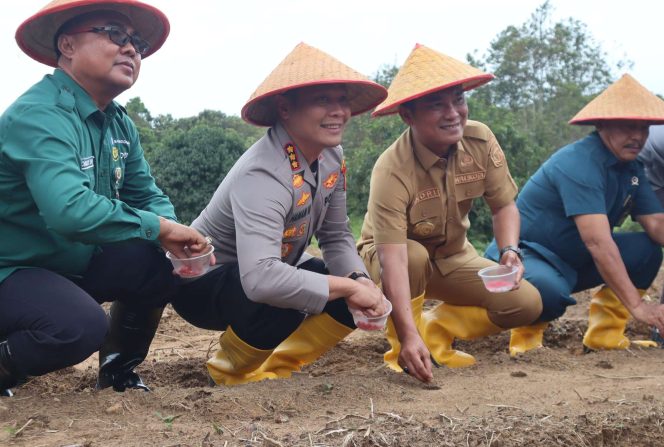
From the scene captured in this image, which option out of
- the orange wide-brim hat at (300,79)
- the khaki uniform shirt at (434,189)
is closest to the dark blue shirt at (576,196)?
the khaki uniform shirt at (434,189)

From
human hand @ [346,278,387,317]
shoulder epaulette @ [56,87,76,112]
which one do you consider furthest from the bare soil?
shoulder epaulette @ [56,87,76,112]

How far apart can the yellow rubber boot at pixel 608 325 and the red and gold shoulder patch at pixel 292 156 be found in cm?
220

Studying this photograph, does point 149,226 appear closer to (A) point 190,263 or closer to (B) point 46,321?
(A) point 190,263

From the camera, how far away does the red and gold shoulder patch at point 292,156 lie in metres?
3.35

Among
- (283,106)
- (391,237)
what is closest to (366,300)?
(391,237)

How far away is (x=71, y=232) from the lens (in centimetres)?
281

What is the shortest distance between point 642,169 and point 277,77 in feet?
7.58

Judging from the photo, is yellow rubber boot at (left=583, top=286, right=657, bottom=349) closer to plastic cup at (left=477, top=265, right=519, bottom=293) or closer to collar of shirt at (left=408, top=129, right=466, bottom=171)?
plastic cup at (left=477, top=265, right=519, bottom=293)

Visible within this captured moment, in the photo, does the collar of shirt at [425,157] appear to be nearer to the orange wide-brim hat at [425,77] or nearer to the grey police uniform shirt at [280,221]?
the orange wide-brim hat at [425,77]

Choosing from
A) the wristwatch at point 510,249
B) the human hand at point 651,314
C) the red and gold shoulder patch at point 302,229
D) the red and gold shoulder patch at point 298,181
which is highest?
the red and gold shoulder patch at point 298,181

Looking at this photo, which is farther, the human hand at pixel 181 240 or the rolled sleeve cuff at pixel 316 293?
the rolled sleeve cuff at pixel 316 293

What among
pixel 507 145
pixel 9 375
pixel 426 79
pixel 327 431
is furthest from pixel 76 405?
pixel 507 145

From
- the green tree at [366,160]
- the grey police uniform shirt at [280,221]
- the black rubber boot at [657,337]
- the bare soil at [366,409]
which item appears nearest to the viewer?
the bare soil at [366,409]

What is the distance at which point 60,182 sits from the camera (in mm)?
2771
